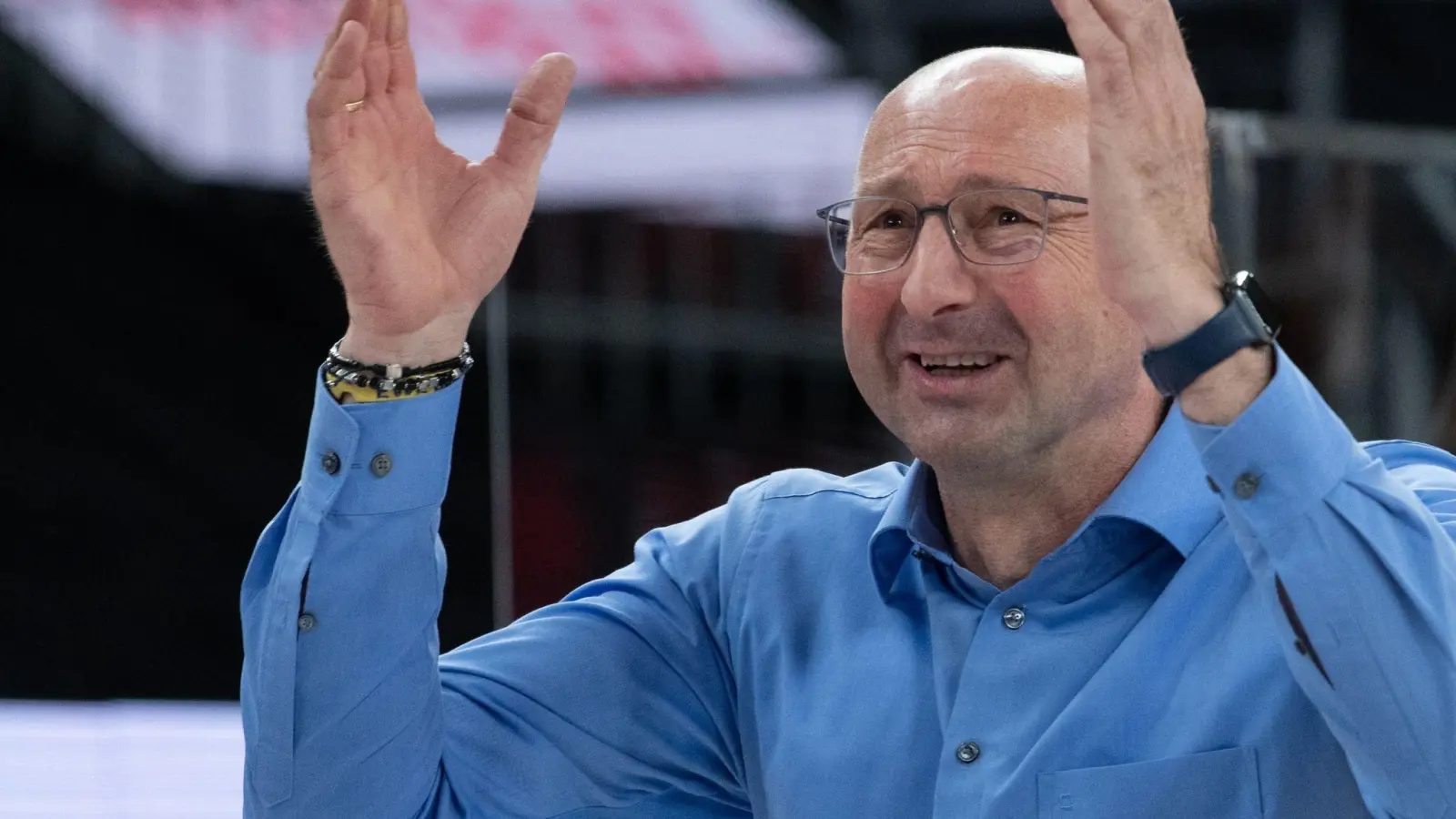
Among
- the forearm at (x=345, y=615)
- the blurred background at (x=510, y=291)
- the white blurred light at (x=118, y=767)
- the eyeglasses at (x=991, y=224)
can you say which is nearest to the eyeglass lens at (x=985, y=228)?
the eyeglasses at (x=991, y=224)

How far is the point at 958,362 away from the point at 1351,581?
44 centimetres

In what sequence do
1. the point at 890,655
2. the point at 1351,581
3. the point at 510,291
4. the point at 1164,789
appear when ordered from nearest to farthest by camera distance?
the point at 1351,581 → the point at 1164,789 → the point at 890,655 → the point at 510,291

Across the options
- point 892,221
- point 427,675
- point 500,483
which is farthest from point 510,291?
point 427,675

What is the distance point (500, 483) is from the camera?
253 cm

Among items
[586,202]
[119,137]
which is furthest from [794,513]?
[119,137]

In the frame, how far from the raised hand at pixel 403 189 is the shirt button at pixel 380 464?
7 cm

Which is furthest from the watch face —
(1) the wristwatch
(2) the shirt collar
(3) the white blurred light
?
(3) the white blurred light

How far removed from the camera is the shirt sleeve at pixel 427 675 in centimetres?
131

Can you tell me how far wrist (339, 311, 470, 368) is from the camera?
51.8 inches

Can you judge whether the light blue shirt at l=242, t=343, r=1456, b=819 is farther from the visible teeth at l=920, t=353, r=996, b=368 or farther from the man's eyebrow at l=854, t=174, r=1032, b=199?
the man's eyebrow at l=854, t=174, r=1032, b=199

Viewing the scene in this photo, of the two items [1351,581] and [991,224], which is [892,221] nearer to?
[991,224]

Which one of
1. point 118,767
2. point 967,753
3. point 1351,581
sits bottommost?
point 118,767

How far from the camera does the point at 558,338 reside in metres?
3.24

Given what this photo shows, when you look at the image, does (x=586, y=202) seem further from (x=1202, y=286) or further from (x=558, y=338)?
(x=1202, y=286)
